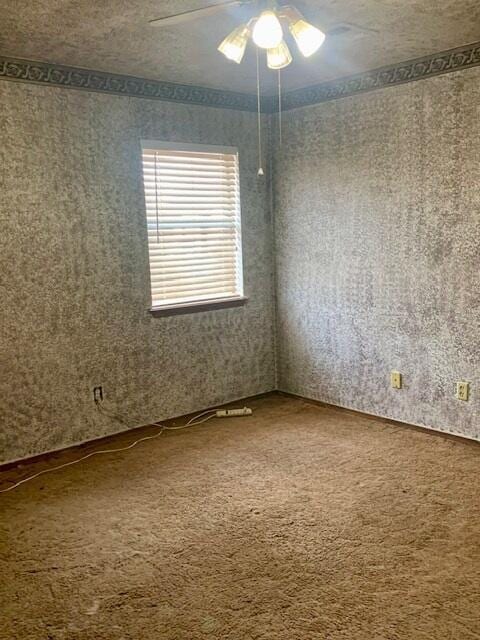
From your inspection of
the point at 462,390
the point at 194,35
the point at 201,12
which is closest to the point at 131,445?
the point at 462,390

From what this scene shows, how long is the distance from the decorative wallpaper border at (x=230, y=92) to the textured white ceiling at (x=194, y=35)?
0.27 feet

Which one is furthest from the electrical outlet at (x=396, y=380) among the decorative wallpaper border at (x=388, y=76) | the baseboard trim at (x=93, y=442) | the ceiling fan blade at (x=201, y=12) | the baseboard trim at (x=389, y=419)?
the ceiling fan blade at (x=201, y=12)

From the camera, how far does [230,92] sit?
14.6ft

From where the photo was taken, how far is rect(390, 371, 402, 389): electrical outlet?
4.11 metres

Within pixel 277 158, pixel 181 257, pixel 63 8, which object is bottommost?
pixel 181 257

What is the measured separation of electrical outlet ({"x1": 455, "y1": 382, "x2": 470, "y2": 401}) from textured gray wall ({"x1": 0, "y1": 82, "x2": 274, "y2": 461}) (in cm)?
184

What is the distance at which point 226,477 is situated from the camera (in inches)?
134

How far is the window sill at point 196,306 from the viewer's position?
4.25 metres

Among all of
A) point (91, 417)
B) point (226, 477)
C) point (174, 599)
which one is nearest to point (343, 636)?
point (174, 599)

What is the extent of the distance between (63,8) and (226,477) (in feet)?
8.34

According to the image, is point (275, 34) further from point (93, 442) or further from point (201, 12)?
point (93, 442)

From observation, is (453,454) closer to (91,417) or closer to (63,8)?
(91,417)

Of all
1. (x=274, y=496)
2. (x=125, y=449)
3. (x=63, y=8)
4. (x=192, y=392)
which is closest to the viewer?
(x=63, y=8)

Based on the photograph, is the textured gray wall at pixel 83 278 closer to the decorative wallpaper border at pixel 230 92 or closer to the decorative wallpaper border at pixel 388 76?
the decorative wallpaper border at pixel 230 92
